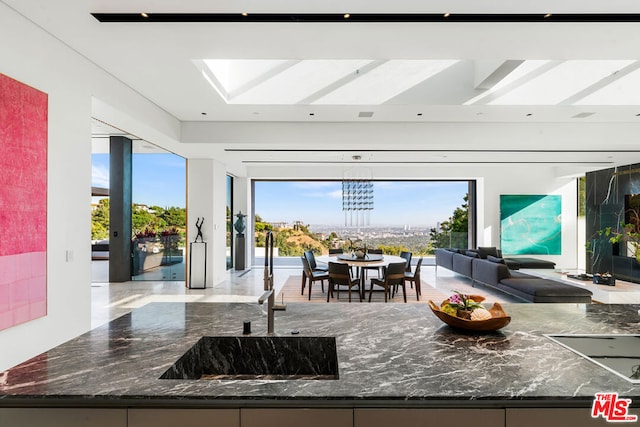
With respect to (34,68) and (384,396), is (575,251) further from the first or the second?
(34,68)

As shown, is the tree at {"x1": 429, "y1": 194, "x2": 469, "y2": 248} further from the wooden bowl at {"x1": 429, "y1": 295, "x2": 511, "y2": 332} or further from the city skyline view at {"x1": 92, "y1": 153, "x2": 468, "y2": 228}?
the wooden bowl at {"x1": 429, "y1": 295, "x2": 511, "y2": 332}

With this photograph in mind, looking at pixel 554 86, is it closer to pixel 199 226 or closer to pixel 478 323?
pixel 478 323

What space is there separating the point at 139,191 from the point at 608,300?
9477mm

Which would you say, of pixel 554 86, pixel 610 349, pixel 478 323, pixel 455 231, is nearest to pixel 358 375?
pixel 478 323

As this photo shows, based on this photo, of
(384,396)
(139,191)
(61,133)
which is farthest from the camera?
(139,191)

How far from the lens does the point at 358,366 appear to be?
138 cm

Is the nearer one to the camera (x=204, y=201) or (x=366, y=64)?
(x=366, y=64)

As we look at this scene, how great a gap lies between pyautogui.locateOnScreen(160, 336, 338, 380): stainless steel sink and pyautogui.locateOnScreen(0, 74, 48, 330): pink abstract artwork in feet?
5.82

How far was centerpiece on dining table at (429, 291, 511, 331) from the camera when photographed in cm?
172

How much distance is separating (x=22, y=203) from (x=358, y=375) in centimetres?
272

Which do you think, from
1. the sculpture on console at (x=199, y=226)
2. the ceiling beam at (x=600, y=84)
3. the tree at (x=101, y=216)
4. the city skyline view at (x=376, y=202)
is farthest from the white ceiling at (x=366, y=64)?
the city skyline view at (x=376, y=202)

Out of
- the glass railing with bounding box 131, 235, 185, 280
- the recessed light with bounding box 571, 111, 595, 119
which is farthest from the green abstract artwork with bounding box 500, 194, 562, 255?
the glass railing with bounding box 131, 235, 185, 280

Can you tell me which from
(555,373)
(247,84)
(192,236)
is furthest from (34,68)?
(192,236)
